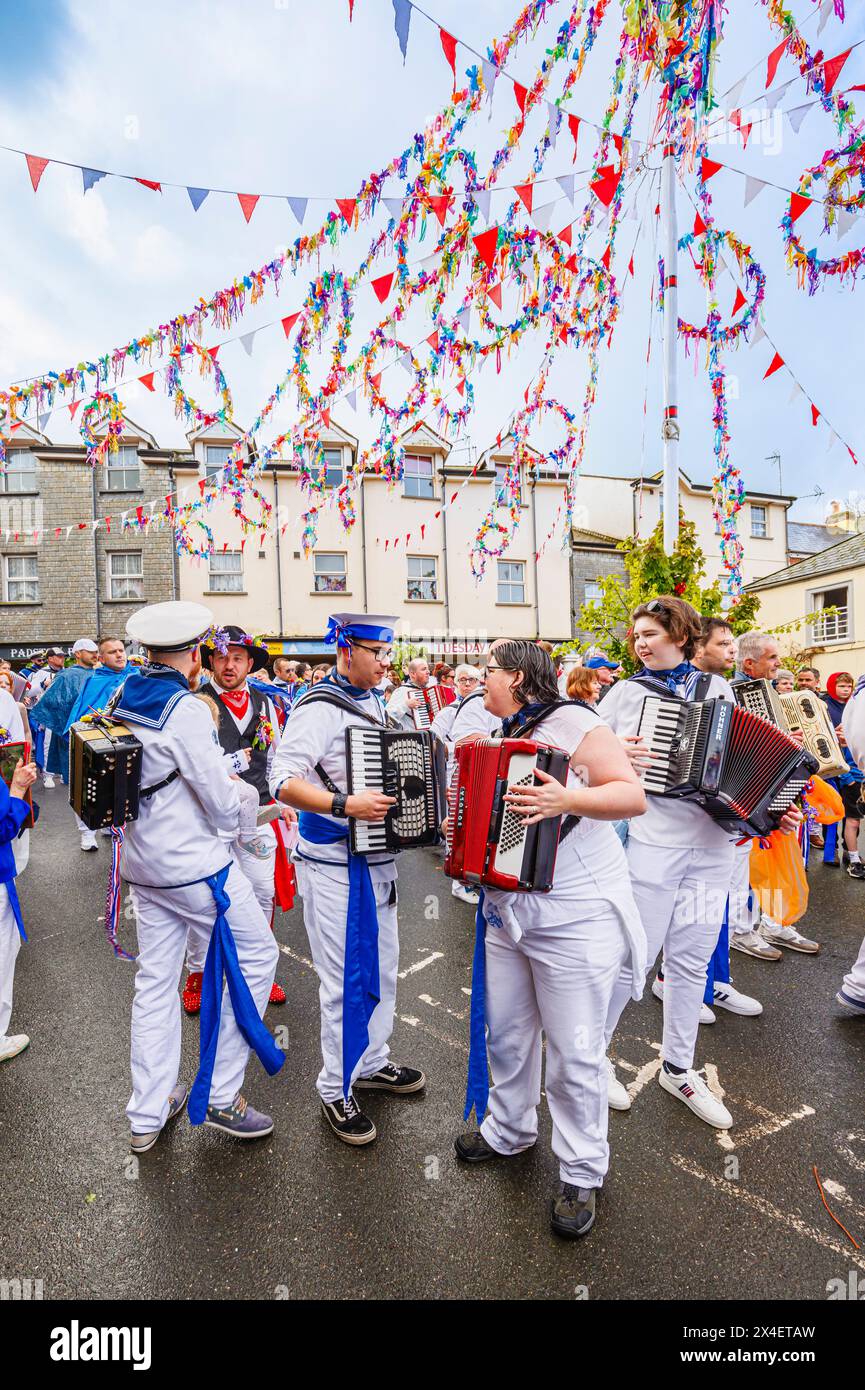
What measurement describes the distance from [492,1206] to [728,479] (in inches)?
430

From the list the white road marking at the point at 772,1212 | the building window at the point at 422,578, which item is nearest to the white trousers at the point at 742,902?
the white road marking at the point at 772,1212

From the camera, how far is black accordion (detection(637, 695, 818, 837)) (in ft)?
9.80

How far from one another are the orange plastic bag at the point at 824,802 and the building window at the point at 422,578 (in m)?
17.8

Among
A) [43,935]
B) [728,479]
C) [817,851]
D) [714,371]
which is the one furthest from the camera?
[728,479]

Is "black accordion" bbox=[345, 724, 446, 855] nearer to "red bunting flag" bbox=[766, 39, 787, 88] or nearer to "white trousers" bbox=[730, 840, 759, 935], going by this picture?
"white trousers" bbox=[730, 840, 759, 935]

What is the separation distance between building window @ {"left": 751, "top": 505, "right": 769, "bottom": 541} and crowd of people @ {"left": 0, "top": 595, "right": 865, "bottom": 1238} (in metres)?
25.3

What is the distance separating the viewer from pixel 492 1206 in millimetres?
2426

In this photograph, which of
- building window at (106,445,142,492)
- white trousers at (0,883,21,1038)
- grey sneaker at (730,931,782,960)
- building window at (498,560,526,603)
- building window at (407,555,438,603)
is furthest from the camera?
building window at (498,560,526,603)

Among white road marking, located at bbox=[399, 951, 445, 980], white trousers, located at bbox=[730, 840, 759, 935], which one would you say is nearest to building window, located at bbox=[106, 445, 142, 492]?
white road marking, located at bbox=[399, 951, 445, 980]

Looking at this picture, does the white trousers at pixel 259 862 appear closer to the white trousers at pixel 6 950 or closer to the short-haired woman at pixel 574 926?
the white trousers at pixel 6 950
